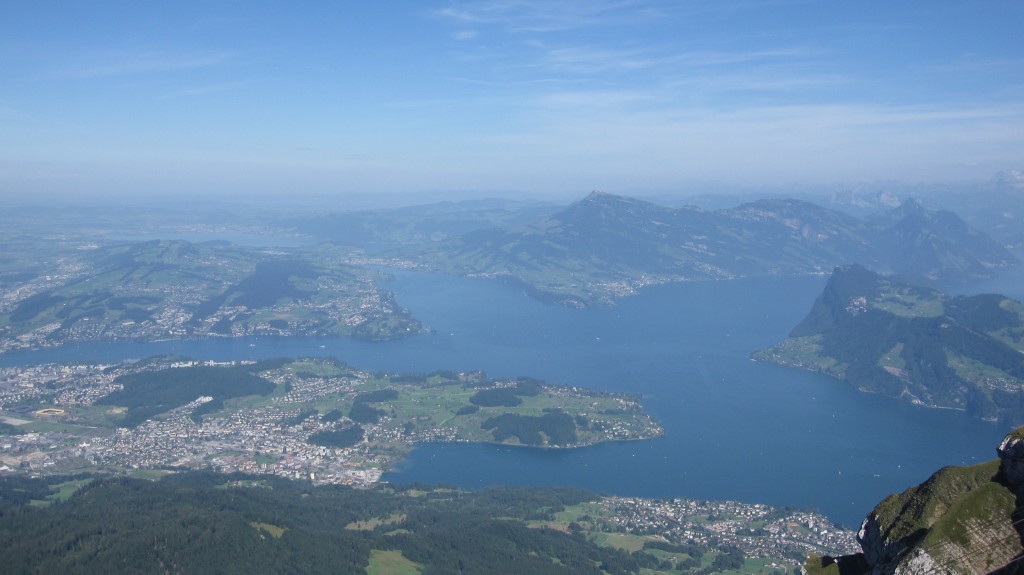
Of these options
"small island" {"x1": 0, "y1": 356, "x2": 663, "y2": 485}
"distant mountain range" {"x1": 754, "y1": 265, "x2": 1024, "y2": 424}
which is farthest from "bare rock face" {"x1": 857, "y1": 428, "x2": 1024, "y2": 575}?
"distant mountain range" {"x1": 754, "y1": 265, "x2": 1024, "y2": 424}

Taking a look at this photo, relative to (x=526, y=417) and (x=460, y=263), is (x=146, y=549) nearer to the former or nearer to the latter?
(x=526, y=417)

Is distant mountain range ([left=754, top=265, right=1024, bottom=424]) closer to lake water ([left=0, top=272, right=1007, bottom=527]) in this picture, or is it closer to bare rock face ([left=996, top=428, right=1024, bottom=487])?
lake water ([left=0, top=272, right=1007, bottom=527])

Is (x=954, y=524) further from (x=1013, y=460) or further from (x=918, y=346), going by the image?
(x=918, y=346)

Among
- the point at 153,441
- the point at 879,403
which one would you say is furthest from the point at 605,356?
the point at 153,441

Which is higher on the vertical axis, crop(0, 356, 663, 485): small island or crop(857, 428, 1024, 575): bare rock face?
crop(857, 428, 1024, 575): bare rock face

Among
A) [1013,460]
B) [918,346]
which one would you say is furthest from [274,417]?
[918,346]

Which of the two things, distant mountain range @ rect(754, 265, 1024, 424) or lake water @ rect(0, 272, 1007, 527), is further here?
distant mountain range @ rect(754, 265, 1024, 424)
